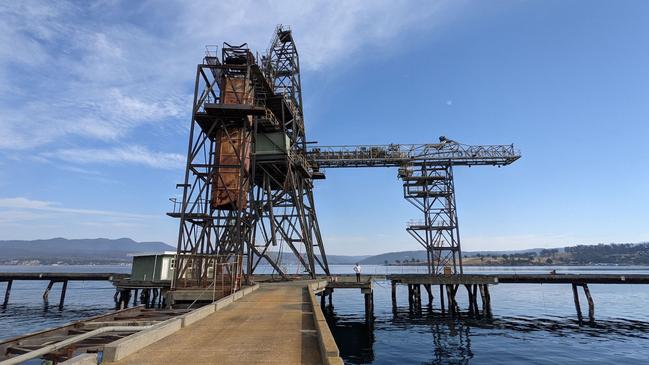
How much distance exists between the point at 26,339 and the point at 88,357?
5976 mm

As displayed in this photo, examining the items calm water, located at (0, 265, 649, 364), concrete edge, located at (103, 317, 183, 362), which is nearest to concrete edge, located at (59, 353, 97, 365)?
concrete edge, located at (103, 317, 183, 362)

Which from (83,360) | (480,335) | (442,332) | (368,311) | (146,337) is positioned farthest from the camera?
(368,311)

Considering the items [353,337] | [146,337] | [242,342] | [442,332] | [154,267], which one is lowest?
[353,337]

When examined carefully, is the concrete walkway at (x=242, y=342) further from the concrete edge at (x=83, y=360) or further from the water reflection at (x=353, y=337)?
the water reflection at (x=353, y=337)

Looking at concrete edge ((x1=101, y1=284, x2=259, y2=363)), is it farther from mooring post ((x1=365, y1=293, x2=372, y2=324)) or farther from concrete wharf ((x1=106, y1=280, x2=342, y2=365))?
mooring post ((x1=365, y1=293, x2=372, y2=324))

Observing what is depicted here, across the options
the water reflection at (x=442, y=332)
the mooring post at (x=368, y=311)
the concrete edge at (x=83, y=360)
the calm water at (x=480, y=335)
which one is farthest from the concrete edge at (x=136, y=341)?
the mooring post at (x=368, y=311)

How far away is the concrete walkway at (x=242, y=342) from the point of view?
7.43 metres

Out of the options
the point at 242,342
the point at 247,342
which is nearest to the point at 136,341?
the point at 242,342

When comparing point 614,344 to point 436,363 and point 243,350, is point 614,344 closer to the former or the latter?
point 436,363

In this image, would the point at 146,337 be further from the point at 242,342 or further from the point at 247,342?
the point at 247,342

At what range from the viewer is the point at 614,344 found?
24312mm

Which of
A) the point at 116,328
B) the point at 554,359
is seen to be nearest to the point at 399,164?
the point at 554,359

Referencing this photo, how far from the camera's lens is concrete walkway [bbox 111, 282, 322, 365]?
24.4 feet

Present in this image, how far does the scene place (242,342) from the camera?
347 inches
